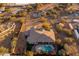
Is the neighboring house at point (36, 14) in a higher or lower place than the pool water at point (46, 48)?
higher

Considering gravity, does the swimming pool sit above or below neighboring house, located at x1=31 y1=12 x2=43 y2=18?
below

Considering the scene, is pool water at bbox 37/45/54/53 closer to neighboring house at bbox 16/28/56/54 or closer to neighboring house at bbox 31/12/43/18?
neighboring house at bbox 16/28/56/54

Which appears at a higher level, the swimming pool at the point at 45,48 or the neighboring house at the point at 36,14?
the neighboring house at the point at 36,14

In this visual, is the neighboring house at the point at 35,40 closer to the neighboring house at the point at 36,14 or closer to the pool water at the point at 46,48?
the pool water at the point at 46,48

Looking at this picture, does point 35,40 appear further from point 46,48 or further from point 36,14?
point 36,14

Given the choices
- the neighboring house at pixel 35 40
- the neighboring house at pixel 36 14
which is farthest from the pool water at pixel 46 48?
the neighboring house at pixel 36 14

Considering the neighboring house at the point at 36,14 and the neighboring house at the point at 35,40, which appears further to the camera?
the neighboring house at the point at 36,14

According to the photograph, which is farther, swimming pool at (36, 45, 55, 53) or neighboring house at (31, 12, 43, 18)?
neighboring house at (31, 12, 43, 18)

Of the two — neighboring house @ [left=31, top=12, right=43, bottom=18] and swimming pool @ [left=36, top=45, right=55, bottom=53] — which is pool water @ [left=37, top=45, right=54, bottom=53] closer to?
swimming pool @ [left=36, top=45, right=55, bottom=53]

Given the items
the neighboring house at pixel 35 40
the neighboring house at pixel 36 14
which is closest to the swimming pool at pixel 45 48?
the neighboring house at pixel 35 40

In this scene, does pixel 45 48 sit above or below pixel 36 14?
below

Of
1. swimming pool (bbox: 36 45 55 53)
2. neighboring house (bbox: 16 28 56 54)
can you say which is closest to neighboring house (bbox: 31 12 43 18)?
neighboring house (bbox: 16 28 56 54)

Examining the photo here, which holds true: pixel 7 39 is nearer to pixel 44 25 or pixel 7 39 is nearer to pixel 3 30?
pixel 3 30

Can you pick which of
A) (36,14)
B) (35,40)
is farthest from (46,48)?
(36,14)
